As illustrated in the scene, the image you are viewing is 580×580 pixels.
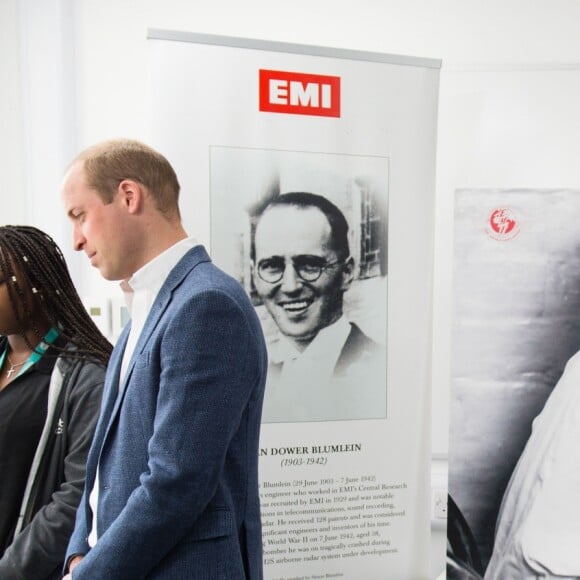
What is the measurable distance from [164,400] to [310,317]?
1.05 m

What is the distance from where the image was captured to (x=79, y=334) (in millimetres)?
1455

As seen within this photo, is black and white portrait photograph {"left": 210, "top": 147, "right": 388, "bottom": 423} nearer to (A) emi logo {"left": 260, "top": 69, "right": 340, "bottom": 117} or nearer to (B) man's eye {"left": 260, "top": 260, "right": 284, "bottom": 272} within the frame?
(B) man's eye {"left": 260, "top": 260, "right": 284, "bottom": 272}

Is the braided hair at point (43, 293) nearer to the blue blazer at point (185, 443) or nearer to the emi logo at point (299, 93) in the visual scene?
the blue blazer at point (185, 443)

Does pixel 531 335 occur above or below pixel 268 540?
above

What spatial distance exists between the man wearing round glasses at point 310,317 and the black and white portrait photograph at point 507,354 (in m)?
0.34

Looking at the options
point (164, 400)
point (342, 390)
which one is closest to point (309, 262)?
point (342, 390)

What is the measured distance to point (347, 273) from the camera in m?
2.04

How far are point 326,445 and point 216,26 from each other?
159 cm

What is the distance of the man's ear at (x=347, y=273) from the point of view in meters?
2.03

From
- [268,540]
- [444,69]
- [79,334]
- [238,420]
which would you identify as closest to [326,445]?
[268,540]

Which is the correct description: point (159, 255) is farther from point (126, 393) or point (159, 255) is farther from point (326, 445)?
point (326, 445)

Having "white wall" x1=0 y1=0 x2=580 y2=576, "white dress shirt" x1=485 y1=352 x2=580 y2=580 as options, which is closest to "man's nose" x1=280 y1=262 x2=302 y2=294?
"white wall" x1=0 y1=0 x2=580 y2=576

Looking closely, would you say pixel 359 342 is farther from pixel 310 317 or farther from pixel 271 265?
pixel 271 265

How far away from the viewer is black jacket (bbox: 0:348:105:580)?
131 cm
